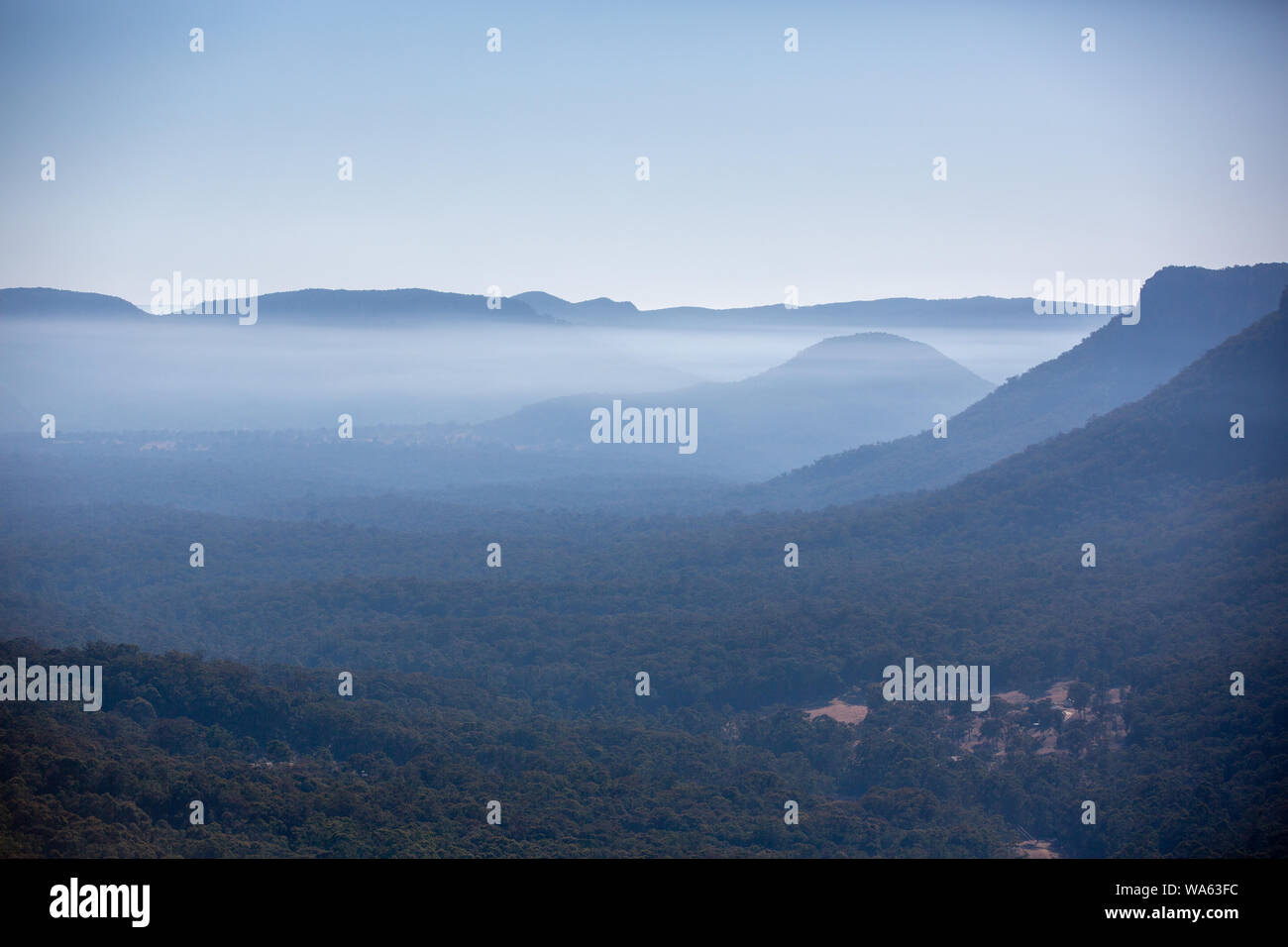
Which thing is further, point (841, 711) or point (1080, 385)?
point (1080, 385)

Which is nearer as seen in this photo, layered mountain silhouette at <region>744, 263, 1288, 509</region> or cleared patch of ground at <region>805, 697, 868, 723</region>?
cleared patch of ground at <region>805, 697, 868, 723</region>

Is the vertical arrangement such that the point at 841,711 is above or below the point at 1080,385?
below

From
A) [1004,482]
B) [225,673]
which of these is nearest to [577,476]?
[1004,482]

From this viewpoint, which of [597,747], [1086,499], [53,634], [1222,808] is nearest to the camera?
[1222,808]

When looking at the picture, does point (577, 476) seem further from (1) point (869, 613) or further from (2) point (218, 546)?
(1) point (869, 613)

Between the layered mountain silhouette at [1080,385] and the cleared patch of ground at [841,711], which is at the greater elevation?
the layered mountain silhouette at [1080,385]

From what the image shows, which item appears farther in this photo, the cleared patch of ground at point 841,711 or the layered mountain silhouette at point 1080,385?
the layered mountain silhouette at point 1080,385

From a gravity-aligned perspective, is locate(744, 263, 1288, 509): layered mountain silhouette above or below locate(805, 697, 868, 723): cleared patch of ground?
above
